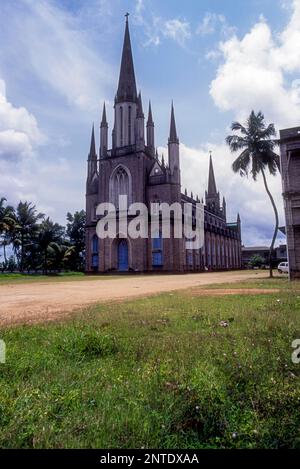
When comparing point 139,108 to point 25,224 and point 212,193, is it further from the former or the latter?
point 212,193

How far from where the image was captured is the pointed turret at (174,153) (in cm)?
4978

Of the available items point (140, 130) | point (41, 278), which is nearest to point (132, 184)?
point (140, 130)

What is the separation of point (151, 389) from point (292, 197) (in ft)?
66.8

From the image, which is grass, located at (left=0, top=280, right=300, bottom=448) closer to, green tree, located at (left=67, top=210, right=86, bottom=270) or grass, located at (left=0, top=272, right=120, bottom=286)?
grass, located at (left=0, top=272, right=120, bottom=286)

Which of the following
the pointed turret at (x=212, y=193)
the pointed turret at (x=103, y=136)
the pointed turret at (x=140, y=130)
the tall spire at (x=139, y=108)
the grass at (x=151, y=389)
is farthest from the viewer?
the pointed turret at (x=212, y=193)

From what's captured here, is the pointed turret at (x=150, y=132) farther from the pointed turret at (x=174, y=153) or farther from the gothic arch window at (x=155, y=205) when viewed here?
the gothic arch window at (x=155, y=205)

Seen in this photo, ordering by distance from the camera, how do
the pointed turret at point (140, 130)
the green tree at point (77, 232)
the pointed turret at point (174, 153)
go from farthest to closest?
the green tree at point (77, 232) → the pointed turret at point (174, 153) → the pointed turret at point (140, 130)

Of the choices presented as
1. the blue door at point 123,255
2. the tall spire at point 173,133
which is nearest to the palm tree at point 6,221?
the blue door at point 123,255

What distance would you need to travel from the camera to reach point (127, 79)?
52.5m

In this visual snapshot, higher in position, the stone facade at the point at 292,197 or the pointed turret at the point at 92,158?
the pointed turret at the point at 92,158

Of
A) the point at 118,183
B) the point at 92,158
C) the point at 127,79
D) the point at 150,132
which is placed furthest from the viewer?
the point at 92,158

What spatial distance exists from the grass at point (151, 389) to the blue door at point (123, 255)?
42.7 m
